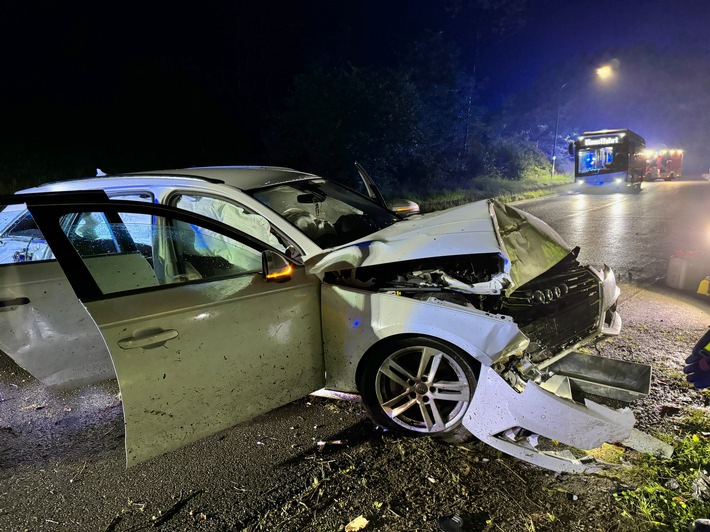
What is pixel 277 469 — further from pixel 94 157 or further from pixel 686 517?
pixel 94 157

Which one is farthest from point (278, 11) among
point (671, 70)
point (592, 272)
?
point (671, 70)

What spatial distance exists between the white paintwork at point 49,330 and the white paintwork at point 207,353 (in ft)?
3.95

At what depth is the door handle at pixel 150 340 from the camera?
2.38 meters

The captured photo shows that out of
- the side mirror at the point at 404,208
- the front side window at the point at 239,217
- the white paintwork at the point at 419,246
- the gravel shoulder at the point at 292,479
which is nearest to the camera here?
the gravel shoulder at the point at 292,479

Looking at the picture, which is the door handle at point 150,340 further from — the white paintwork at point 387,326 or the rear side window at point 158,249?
the white paintwork at point 387,326

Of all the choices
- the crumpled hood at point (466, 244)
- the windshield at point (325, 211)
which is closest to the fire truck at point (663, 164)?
the windshield at point (325, 211)

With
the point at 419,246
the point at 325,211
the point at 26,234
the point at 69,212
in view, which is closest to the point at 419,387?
the point at 419,246

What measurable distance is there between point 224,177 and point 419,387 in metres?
2.43

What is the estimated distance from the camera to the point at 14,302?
3.16m

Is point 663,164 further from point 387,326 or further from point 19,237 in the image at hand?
point 19,237

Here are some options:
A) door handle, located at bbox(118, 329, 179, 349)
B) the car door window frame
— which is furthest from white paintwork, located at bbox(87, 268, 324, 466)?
the car door window frame

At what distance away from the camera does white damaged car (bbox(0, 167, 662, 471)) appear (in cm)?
249

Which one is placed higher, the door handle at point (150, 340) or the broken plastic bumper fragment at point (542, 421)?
the door handle at point (150, 340)

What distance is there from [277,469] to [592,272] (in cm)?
271
